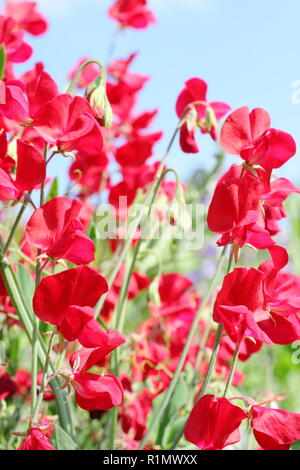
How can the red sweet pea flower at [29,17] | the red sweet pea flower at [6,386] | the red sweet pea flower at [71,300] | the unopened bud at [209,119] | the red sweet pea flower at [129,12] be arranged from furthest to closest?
the red sweet pea flower at [129,12]
the red sweet pea flower at [29,17]
the red sweet pea flower at [6,386]
the unopened bud at [209,119]
the red sweet pea flower at [71,300]

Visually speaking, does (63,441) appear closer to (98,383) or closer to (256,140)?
(98,383)

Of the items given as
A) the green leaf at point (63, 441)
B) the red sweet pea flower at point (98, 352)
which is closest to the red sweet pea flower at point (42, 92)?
the red sweet pea flower at point (98, 352)

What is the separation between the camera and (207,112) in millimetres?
880

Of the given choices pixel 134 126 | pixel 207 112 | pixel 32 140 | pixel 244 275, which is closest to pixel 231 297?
pixel 244 275

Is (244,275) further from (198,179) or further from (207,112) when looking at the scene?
(198,179)

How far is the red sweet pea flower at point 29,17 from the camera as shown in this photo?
1.19 metres

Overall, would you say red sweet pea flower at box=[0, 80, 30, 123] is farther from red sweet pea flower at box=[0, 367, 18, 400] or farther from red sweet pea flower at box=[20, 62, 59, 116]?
red sweet pea flower at box=[0, 367, 18, 400]

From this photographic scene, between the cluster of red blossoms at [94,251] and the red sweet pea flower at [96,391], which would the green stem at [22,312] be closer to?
the cluster of red blossoms at [94,251]

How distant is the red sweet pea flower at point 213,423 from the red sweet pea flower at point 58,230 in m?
0.18

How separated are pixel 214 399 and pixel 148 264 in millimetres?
678

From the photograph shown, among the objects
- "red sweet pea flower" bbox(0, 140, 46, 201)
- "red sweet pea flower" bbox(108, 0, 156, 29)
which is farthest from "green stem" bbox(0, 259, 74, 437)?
"red sweet pea flower" bbox(108, 0, 156, 29)

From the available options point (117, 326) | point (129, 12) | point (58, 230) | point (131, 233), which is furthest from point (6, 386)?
point (129, 12)

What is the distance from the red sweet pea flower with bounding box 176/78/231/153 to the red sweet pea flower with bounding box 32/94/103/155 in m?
0.20
